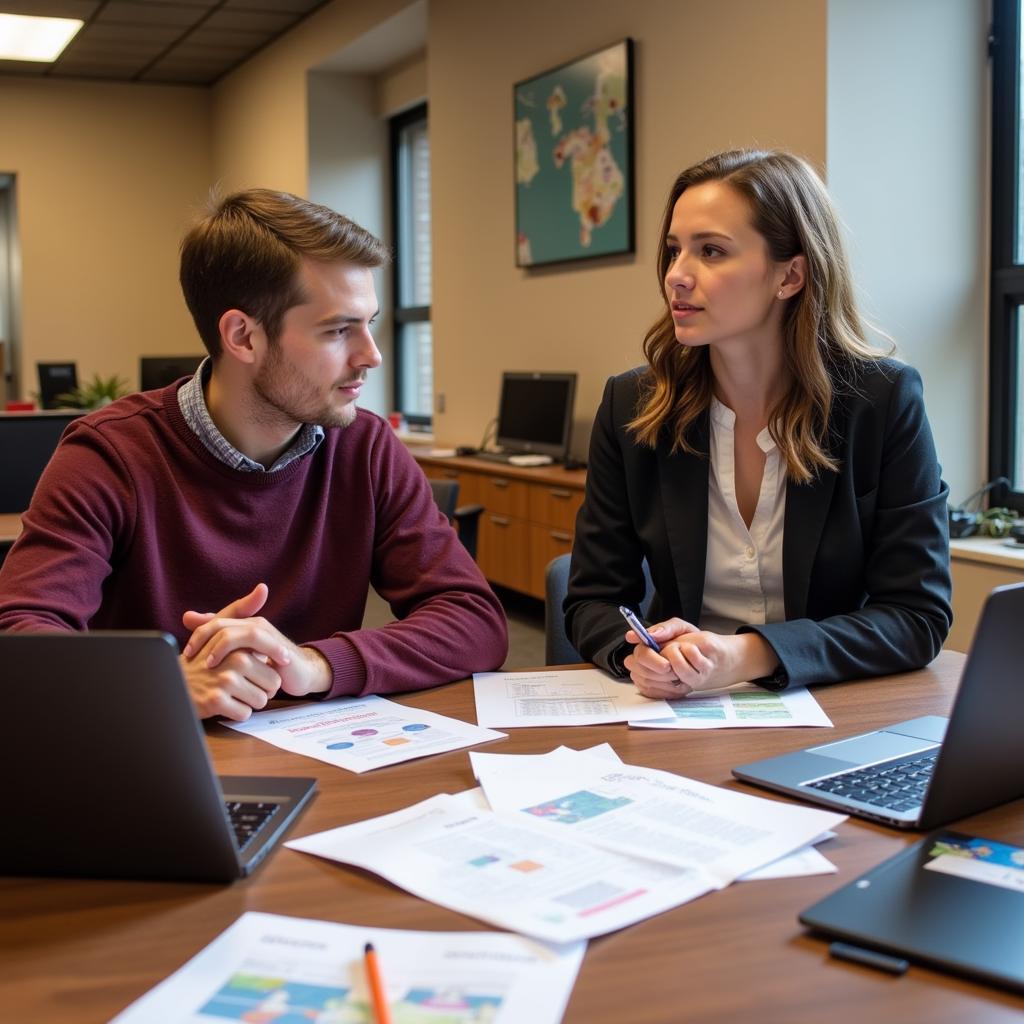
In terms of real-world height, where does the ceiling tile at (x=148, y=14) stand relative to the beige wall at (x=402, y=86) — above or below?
above

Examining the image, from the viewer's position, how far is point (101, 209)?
896 centimetres

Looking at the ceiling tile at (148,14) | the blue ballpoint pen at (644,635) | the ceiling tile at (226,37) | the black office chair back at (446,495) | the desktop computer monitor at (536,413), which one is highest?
the ceiling tile at (226,37)

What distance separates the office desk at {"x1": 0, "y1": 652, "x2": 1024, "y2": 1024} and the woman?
0.64 m

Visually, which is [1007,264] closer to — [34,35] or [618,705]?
[618,705]

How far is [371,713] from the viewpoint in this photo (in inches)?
56.2

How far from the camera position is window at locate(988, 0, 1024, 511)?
366 centimetres

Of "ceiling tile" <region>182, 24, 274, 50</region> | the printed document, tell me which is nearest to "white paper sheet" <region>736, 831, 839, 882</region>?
the printed document

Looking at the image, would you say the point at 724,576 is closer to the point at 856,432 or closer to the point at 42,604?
the point at 856,432

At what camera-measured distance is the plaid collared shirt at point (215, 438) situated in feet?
5.50

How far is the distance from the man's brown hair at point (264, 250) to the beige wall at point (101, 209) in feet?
23.7

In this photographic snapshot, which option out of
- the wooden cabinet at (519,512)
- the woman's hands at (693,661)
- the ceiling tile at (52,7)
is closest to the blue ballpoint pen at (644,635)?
the woman's hands at (693,661)

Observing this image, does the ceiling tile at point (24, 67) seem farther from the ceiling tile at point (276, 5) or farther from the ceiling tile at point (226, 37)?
the ceiling tile at point (276, 5)

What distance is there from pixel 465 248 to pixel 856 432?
4453 mm

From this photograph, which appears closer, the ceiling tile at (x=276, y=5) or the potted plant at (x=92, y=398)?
the potted plant at (x=92, y=398)
